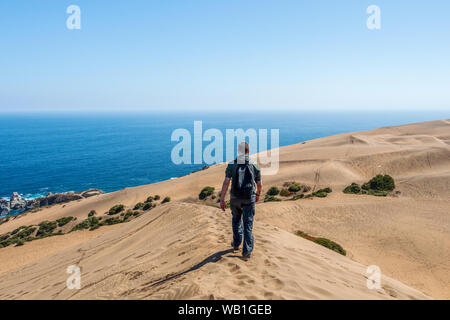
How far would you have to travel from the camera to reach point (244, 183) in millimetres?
5117

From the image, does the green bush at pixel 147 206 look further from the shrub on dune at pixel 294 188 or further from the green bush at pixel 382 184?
the green bush at pixel 382 184

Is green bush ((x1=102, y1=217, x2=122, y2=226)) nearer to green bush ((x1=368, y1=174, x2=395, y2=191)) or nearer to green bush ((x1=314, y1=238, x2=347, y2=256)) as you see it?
green bush ((x1=314, y1=238, x2=347, y2=256))

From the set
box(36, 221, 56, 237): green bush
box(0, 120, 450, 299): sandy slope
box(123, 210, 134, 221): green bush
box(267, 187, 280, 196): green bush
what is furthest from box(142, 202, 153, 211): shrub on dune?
box(267, 187, 280, 196): green bush

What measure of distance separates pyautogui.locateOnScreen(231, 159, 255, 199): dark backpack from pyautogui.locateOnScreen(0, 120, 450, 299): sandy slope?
1260 millimetres

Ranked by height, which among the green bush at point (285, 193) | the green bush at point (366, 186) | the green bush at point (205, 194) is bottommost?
the green bush at point (205, 194)

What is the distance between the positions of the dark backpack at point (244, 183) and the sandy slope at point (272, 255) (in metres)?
1.26

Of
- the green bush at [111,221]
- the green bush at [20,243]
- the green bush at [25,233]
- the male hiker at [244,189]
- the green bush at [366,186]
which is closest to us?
the male hiker at [244,189]

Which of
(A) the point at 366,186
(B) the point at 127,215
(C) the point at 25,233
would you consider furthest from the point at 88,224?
(A) the point at 366,186

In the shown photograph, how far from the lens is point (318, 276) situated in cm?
499

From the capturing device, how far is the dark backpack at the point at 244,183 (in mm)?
5098

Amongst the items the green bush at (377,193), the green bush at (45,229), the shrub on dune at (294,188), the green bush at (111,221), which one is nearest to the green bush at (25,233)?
the green bush at (45,229)

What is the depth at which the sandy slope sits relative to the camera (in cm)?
447
